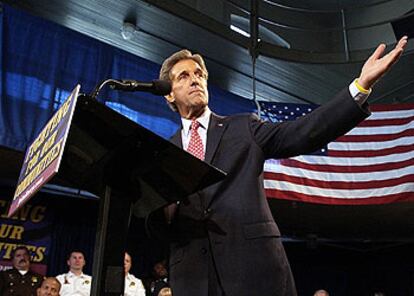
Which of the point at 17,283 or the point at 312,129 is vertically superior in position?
the point at 17,283

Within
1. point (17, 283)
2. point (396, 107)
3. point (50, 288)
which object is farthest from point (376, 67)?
point (17, 283)

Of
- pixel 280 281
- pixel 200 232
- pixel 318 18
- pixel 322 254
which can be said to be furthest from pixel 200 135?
pixel 322 254

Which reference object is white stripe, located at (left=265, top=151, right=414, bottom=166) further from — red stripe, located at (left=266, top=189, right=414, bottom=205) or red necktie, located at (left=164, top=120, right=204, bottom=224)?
red necktie, located at (left=164, top=120, right=204, bottom=224)

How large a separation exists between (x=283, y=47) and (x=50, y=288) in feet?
12.1

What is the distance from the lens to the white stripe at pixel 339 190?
4895mm

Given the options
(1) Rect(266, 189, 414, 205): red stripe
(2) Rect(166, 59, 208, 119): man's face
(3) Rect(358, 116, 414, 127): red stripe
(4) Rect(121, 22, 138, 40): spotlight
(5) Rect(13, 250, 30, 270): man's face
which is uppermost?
(4) Rect(121, 22, 138, 40): spotlight

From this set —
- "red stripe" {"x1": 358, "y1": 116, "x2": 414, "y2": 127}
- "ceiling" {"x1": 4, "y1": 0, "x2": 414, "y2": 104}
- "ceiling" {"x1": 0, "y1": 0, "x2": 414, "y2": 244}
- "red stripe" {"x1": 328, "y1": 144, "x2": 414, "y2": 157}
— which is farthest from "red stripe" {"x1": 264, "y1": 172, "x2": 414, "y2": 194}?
"ceiling" {"x1": 4, "y1": 0, "x2": 414, "y2": 104}

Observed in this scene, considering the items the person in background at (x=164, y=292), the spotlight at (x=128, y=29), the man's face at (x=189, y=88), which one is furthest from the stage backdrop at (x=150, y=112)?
the man's face at (x=189, y=88)

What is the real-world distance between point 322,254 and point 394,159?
5.01 metres

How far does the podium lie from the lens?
98cm

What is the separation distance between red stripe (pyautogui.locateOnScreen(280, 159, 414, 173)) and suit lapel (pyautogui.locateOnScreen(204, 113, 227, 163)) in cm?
368

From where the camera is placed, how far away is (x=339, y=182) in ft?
16.9

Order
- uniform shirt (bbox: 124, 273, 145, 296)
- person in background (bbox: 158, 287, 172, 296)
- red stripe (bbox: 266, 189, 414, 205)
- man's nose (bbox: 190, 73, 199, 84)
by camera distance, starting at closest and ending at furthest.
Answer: man's nose (bbox: 190, 73, 199, 84) → red stripe (bbox: 266, 189, 414, 205) → person in background (bbox: 158, 287, 172, 296) → uniform shirt (bbox: 124, 273, 145, 296)

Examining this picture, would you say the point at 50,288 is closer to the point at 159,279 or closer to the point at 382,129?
the point at 159,279
